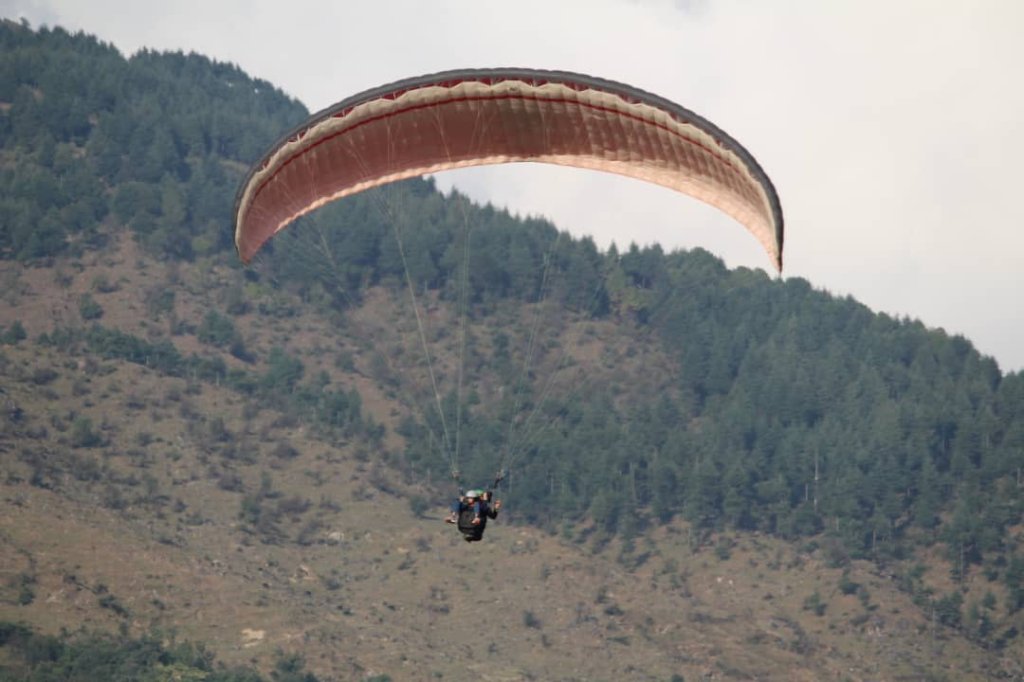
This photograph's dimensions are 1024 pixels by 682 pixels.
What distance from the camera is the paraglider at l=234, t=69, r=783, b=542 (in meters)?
43.8

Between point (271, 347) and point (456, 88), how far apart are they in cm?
14766

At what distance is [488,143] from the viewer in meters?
46.7

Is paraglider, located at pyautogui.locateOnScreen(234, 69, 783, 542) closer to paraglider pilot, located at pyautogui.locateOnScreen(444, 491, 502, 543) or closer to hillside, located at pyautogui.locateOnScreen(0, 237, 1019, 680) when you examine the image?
paraglider pilot, located at pyautogui.locateOnScreen(444, 491, 502, 543)

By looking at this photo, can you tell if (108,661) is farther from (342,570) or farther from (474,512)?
(474,512)

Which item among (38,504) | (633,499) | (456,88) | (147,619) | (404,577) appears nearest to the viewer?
(456,88)

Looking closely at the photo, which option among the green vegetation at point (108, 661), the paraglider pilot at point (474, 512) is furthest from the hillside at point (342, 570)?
the paraglider pilot at point (474, 512)

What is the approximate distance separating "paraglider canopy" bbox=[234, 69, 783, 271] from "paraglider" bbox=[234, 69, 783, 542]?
30mm

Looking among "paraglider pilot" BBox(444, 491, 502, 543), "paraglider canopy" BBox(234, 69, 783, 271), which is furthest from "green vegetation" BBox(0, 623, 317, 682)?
"paraglider pilot" BBox(444, 491, 502, 543)

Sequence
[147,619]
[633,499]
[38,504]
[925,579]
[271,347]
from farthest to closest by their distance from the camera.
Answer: [271,347] → [633,499] → [925,579] → [38,504] → [147,619]

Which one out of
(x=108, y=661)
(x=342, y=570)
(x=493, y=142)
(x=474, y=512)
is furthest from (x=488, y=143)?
(x=342, y=570)

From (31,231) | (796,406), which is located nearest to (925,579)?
(796,406)

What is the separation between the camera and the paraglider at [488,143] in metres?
43.8

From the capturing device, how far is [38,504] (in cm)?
13250

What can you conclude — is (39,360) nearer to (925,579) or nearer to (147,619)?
(147,619)
